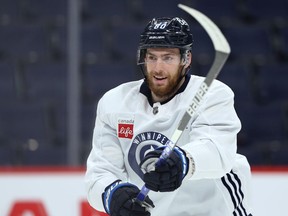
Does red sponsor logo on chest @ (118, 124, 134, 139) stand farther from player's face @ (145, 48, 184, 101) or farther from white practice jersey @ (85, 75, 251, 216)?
player's face @ (145, 48, 184, 101)

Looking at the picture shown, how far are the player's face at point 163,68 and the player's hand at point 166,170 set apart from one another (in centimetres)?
32

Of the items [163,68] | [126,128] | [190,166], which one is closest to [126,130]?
[126,128]

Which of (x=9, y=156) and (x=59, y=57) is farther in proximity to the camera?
(x=59, y=57)

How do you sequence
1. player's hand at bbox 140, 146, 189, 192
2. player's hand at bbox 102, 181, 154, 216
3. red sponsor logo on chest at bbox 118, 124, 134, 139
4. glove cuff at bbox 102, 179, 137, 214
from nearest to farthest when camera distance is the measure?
1. player's hand at bbox 140, 146, 189, 192
2. player's hand at bbox 102, 181, 154, 216
3. glove cuff at bbox 102, 179, 137, 214
4. red sponsor logo on chest at bbox 118, 124, 134, 139

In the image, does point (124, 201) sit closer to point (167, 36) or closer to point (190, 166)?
point (190, 166)

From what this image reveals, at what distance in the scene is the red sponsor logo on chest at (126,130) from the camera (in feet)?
9.32

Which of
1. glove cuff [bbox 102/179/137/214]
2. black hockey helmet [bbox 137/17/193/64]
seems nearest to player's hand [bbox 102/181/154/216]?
glove cuff [bbox 102/179/137/214]

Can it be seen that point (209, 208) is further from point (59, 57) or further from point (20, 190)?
point (59, 57)

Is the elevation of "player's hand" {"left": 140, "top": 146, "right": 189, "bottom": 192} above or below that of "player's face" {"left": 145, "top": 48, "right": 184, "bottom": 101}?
below

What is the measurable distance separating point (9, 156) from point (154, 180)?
150 inches

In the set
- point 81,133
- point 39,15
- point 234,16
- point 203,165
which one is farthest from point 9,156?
point 203,165

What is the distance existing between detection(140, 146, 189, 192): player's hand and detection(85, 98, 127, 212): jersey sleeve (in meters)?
0.36

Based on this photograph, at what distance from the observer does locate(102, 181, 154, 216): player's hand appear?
259 centimetres

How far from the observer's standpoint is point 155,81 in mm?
2770
